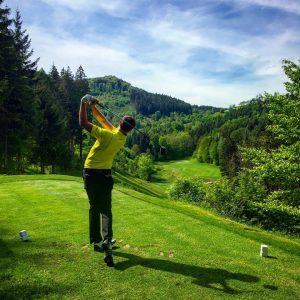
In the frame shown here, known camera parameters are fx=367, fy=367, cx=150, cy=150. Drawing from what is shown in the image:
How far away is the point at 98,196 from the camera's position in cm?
761

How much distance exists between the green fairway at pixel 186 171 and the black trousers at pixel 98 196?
127 metres

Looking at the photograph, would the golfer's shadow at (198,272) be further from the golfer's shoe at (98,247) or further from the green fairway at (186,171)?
the green fairway at (186,171)

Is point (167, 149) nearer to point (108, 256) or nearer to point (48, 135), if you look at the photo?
point (108, 256)

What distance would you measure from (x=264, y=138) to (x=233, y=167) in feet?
73.8

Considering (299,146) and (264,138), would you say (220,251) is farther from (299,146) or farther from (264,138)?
(264,138)

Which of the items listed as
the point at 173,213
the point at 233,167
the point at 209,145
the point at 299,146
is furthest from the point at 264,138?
the point at 209,145

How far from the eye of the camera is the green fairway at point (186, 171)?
140 m

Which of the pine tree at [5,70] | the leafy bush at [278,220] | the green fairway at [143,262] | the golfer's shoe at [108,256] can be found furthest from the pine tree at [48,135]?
the golfer's shoe at [108,256]

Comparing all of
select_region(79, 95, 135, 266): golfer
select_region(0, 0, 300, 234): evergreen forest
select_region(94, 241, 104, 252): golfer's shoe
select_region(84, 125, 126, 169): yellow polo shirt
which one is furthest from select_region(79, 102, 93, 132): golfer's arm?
select_region(0, 0, 300, 234): evergreen forest

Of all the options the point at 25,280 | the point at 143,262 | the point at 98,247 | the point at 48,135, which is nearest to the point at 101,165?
the point at 98,247

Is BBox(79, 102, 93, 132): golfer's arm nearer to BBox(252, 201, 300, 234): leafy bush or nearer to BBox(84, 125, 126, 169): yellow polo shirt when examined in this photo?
BBox(84, 125, 126, 169): yellow polo shirt

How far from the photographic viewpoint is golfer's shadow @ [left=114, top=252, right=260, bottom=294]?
6.11 metres

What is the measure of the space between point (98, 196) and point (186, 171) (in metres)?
147

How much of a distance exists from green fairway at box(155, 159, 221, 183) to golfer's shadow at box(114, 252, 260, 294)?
12762cm
